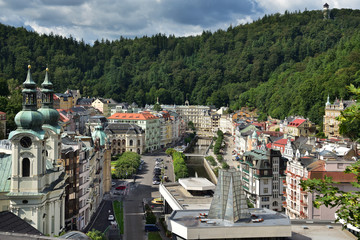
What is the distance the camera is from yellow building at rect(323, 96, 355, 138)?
83.6m

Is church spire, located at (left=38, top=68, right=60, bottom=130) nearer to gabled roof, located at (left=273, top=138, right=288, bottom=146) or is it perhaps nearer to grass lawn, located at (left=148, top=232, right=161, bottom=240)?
grass lawn, located at (left=148, top=232, right=161, bottom=240)

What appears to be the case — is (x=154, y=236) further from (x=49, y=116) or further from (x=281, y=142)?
(x=281, y=142)

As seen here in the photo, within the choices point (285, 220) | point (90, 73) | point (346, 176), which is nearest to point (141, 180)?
point (346, 176)

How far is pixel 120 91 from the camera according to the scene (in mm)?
178000

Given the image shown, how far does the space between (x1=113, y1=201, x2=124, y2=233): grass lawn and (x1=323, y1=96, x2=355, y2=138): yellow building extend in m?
46.9

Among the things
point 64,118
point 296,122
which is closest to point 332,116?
point 296,122

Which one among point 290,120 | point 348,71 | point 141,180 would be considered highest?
point 348,71

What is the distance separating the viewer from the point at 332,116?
279 ft

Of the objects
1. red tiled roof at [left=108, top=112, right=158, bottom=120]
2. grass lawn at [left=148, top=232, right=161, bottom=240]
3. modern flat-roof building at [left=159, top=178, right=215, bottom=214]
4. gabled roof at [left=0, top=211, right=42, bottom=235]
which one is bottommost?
grass lawn at [left=148, top=232, right=161, bottom=240]

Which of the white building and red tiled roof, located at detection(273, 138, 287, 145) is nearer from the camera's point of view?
the white building

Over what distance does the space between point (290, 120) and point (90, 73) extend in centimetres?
11634

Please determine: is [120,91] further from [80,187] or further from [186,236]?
[186,236]

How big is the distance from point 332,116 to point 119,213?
51829 millimetres

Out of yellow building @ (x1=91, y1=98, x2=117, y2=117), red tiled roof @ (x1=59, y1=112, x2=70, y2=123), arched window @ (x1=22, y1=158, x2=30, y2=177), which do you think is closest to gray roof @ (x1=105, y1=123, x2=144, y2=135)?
red tiled roof @ (x1=59, y1=112, x2=70, y2=123)
